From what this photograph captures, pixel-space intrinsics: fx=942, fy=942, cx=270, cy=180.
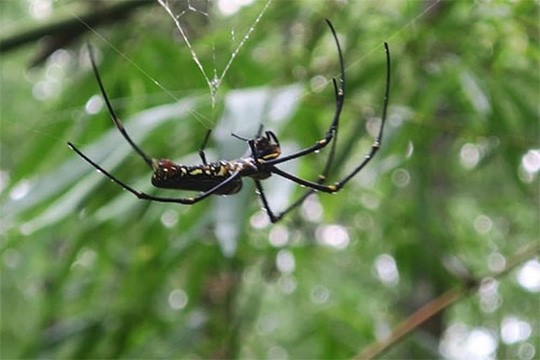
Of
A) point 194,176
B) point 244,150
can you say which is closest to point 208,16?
point 244,150

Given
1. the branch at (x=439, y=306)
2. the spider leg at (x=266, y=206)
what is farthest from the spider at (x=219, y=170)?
the branch at (x=439, y=306)

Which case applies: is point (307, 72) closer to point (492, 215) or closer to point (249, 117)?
point (249, 117)

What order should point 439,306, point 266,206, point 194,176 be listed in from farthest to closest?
point 439,306, point 266,206, point 194,176

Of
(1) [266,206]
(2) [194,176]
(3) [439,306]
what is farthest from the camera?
(3) [439,306]

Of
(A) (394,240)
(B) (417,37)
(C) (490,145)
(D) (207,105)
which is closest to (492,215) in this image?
(A) (394,240)

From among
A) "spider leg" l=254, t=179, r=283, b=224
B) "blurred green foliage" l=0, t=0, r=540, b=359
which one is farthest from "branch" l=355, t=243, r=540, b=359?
"spider leg" l=254, t=179, r=283, b=224

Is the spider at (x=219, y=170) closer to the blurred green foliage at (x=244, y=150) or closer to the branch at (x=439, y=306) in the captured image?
the blurred green foliage at (x=244, y=150)

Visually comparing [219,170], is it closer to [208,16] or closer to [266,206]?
[266,206]
